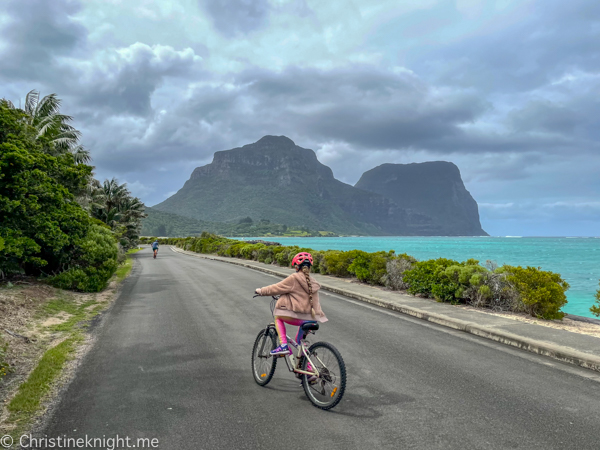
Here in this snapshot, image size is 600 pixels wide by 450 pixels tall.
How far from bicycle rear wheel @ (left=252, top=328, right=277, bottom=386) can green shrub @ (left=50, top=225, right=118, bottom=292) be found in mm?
10721

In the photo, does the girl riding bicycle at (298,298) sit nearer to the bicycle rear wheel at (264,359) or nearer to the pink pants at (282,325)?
the pink pants at (282,325)

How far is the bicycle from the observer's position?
4316 mm

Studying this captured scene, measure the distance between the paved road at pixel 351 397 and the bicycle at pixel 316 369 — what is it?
15cm

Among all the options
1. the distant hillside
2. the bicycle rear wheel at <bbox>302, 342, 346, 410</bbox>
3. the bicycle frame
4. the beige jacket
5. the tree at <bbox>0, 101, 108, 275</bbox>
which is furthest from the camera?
the distant hillside

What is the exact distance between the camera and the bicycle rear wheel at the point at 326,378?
169 inches

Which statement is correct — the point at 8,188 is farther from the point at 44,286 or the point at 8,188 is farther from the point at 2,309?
the point at 2,309

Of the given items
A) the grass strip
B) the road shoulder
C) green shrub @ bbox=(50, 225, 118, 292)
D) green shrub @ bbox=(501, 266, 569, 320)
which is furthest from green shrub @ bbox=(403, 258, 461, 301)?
green shrub @ bbox=(50, 225, 118, 292)

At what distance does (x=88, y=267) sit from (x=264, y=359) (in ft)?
38.6

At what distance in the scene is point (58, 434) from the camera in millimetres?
3861

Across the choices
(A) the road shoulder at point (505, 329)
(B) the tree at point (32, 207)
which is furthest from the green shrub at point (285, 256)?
(B) the tree at point (32, 207)

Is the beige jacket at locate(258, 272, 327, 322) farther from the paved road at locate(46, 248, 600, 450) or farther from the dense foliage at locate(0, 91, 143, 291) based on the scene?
the dense foliage at locate(0, 91, 143, 291)

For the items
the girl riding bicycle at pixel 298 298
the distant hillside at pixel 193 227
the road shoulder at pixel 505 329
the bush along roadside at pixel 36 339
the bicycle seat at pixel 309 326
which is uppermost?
the distant hillside at pixel 193 227

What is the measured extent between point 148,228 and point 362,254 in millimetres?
151217

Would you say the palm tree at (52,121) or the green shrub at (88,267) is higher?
the palm tree at (52,121)
